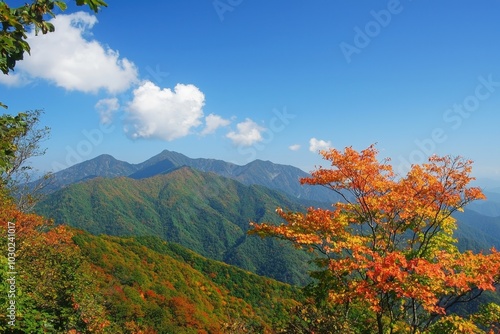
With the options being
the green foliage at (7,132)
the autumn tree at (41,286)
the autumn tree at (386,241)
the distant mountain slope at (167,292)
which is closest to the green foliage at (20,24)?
the green foliage at (7,132)

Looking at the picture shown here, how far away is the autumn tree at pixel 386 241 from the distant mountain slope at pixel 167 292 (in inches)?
176

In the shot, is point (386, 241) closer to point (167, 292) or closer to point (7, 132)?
point (7, 132)

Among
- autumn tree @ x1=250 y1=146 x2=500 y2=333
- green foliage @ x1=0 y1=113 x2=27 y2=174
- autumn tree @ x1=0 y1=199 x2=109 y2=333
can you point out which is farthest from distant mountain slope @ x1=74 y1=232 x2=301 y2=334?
green foliage @ x1=0 y1=113 x2=27 y2=174

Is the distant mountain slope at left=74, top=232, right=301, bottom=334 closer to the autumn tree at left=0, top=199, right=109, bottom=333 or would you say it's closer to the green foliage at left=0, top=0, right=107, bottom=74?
the autumn tree at left=0, top=199, right=109, bottom=333


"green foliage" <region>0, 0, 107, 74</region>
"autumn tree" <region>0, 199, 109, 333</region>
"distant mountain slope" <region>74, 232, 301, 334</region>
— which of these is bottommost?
"distant mountain slope" <region>74, 232, 301, 334</region>

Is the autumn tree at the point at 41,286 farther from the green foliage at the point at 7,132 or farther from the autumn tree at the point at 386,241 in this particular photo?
the autumn tree at the point at 386,241

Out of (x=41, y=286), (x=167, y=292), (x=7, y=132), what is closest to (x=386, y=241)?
(x=7, y=132)

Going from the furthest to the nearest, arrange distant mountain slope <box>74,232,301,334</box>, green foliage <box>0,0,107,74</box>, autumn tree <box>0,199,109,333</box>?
distant mountain slope <box>74,232,301,334</box> < autumn tree <box>0,199,109,333</box> < green foliage <box>0,0,107,74</box>

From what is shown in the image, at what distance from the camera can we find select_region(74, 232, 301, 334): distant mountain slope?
31734mm

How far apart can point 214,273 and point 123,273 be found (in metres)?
30.3

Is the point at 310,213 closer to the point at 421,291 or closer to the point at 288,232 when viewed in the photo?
the point at 288,232

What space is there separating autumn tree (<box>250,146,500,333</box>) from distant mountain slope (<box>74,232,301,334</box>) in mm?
4466

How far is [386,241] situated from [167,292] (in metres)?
35.2

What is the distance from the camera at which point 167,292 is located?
43062mm
